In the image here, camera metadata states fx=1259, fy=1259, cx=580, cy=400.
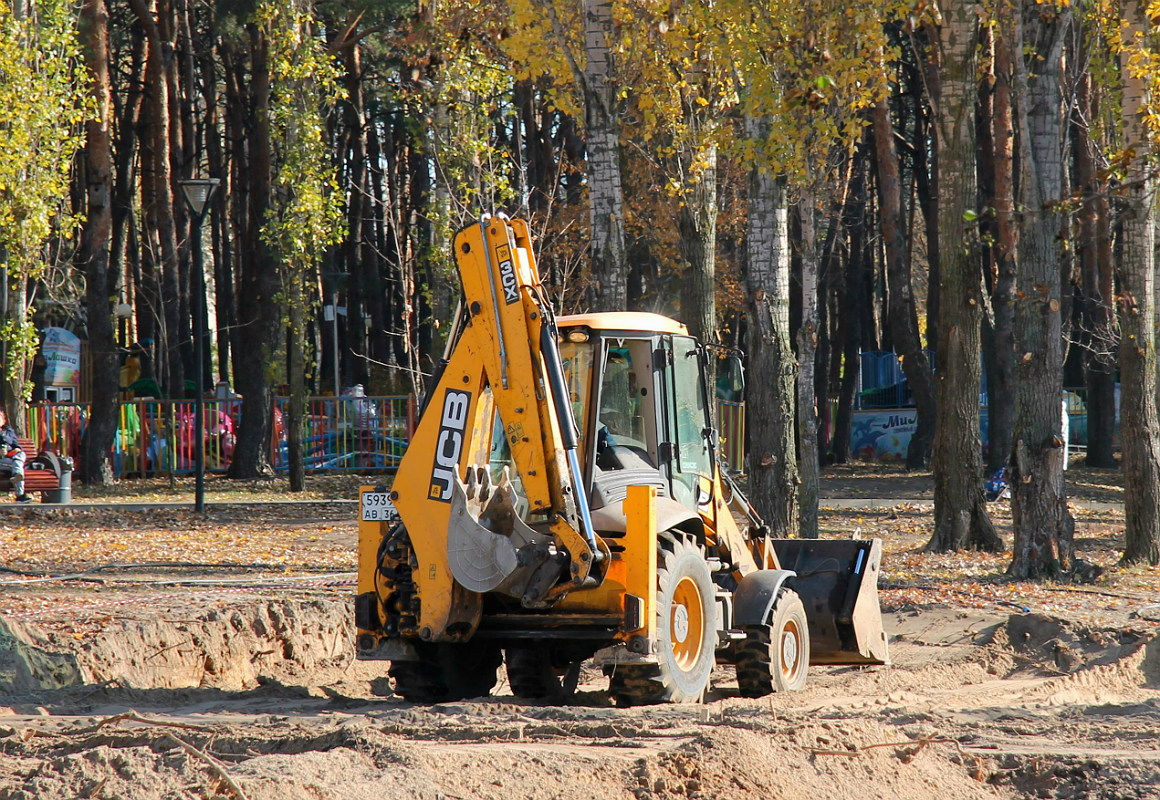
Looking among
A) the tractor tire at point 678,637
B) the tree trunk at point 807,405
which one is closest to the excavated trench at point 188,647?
the tractor tire at point 678,637

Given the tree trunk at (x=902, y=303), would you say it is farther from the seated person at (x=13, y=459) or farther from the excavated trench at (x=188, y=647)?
the excavated trench at (x=188, y=647)

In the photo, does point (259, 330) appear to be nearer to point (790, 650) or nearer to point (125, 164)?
point (125, 164)

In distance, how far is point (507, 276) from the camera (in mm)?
7156

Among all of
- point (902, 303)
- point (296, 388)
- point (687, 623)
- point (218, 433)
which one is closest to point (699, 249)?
point (687, 623)

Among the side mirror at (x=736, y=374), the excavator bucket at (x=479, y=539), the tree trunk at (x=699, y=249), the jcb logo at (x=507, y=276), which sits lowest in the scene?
the excavator bucket at (x=479, y=539)

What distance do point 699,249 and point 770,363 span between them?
2.97 metres

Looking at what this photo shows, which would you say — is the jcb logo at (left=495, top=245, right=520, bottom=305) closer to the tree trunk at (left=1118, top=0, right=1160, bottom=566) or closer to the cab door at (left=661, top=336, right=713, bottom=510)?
A: the cab door at (left=661, top=336, right=713, bottom=510)

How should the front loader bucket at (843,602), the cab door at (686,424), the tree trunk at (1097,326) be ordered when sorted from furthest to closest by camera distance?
the tree trunk at (1097,326), the front loader bucket at (843,602), the cab door at (686,424)

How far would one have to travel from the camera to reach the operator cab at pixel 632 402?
7.66m

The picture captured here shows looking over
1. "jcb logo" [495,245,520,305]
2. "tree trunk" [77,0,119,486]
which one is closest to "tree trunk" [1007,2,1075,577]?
"jcb logo" [495,245,520,305]

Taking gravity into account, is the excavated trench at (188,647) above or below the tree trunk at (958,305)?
below

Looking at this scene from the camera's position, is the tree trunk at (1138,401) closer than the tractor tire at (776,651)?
No

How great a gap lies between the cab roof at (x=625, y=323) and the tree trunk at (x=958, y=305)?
24.4 feet

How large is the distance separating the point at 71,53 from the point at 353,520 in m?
12.0
